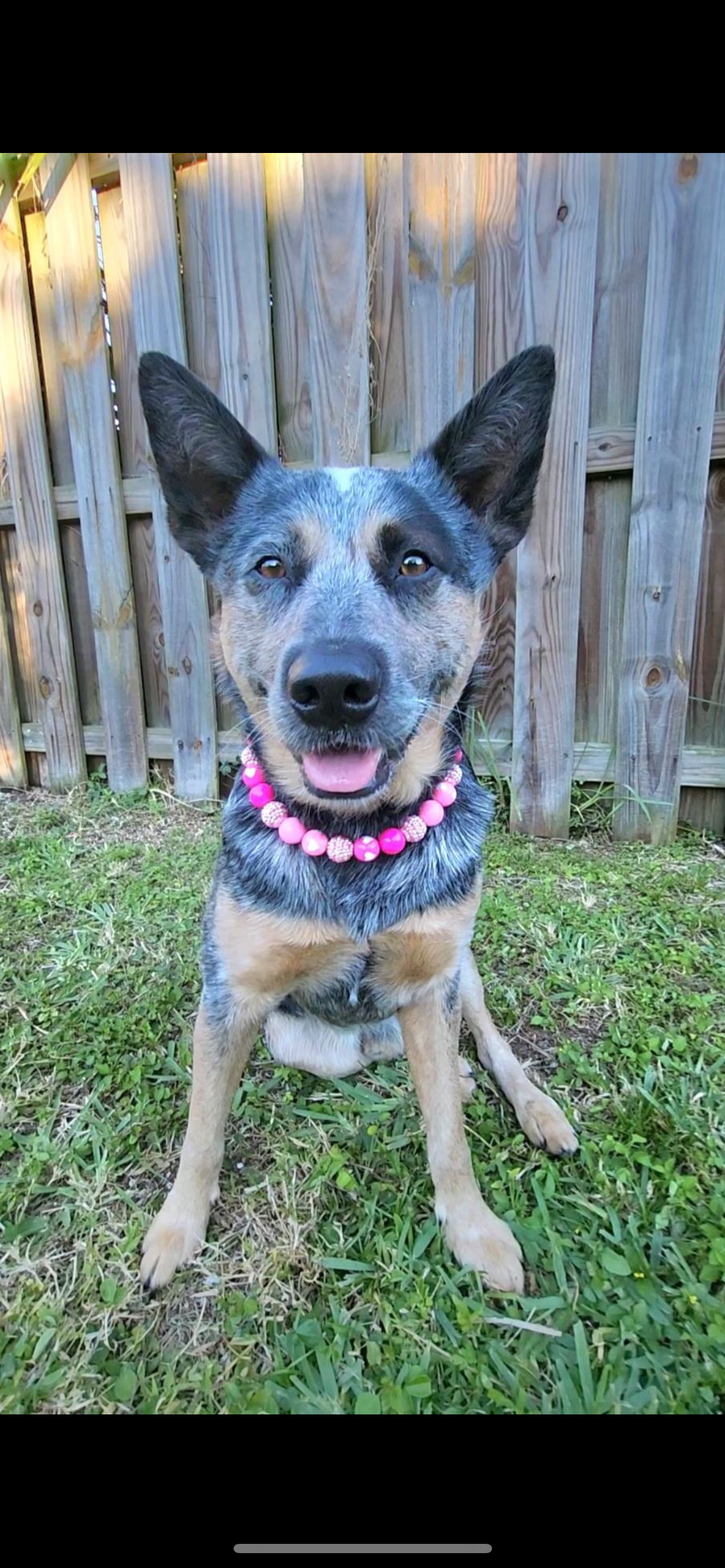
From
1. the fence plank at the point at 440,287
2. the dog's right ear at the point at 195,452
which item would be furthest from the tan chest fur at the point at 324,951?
the fence plank at the point at 440,287

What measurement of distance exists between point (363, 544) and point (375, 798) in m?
0.51

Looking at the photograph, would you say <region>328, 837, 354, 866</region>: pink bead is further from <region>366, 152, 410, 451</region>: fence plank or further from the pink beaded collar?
<region>366, 152, 410, 451</region>: fence plank

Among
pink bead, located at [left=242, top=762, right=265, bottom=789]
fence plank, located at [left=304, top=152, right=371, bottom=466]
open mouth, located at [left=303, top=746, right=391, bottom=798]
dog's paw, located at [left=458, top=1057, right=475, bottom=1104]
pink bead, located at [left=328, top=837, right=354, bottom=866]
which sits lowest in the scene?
dog's paw, located at [left=458, top=1057, right=475, bottom=1104]

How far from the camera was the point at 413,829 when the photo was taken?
1.48 m

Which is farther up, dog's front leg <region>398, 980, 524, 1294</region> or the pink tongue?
the pink tongue

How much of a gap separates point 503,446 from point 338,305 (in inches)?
72.3

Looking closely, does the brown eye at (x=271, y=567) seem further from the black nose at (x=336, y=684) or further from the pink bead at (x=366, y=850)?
the pink bead at (x=366, y=850)

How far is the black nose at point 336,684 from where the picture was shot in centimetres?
113

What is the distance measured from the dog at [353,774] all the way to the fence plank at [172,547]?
163cm

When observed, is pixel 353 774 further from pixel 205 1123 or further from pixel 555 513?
pixel 555 513

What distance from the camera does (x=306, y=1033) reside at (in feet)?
5.90

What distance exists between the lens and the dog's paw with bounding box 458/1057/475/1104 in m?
1.76

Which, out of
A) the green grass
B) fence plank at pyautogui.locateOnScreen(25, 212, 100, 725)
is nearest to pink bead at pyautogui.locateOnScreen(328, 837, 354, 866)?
the green grass
